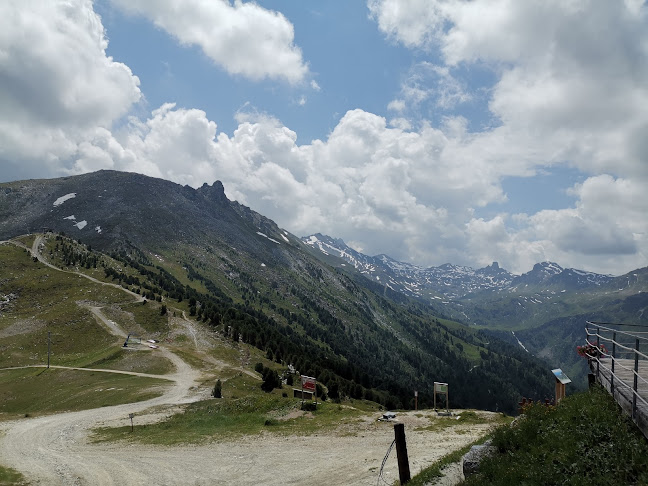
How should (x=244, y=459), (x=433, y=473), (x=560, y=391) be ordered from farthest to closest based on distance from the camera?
(x=244, y=459)
(x=560, y=391)
(x=433, y=473)

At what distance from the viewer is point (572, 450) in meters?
11.9

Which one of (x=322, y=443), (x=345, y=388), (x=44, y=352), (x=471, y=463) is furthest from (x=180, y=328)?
(x=471, y=463)

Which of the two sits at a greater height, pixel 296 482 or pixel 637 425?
pixel 637 425

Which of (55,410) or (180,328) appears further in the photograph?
(180,328)

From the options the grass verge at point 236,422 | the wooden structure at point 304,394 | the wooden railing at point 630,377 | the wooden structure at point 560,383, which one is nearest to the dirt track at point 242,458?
the grass verge at point 236,422

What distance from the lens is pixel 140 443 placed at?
102ft

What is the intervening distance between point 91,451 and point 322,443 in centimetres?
1788

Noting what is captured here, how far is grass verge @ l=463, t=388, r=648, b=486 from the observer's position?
10397 mm

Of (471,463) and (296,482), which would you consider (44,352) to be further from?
(471,463)

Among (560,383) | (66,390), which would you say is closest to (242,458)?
(560,383)

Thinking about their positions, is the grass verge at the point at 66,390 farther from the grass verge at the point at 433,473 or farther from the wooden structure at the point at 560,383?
the wooden structure at the point at 560,383

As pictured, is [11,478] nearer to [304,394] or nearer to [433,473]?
[304,394]

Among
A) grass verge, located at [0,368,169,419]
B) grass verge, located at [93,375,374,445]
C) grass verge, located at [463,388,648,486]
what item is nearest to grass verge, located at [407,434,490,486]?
grass verge, located at [463,388,648,486]

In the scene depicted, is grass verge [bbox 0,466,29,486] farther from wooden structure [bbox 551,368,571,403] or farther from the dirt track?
wooden structure [bbox 551,368,571,403]
